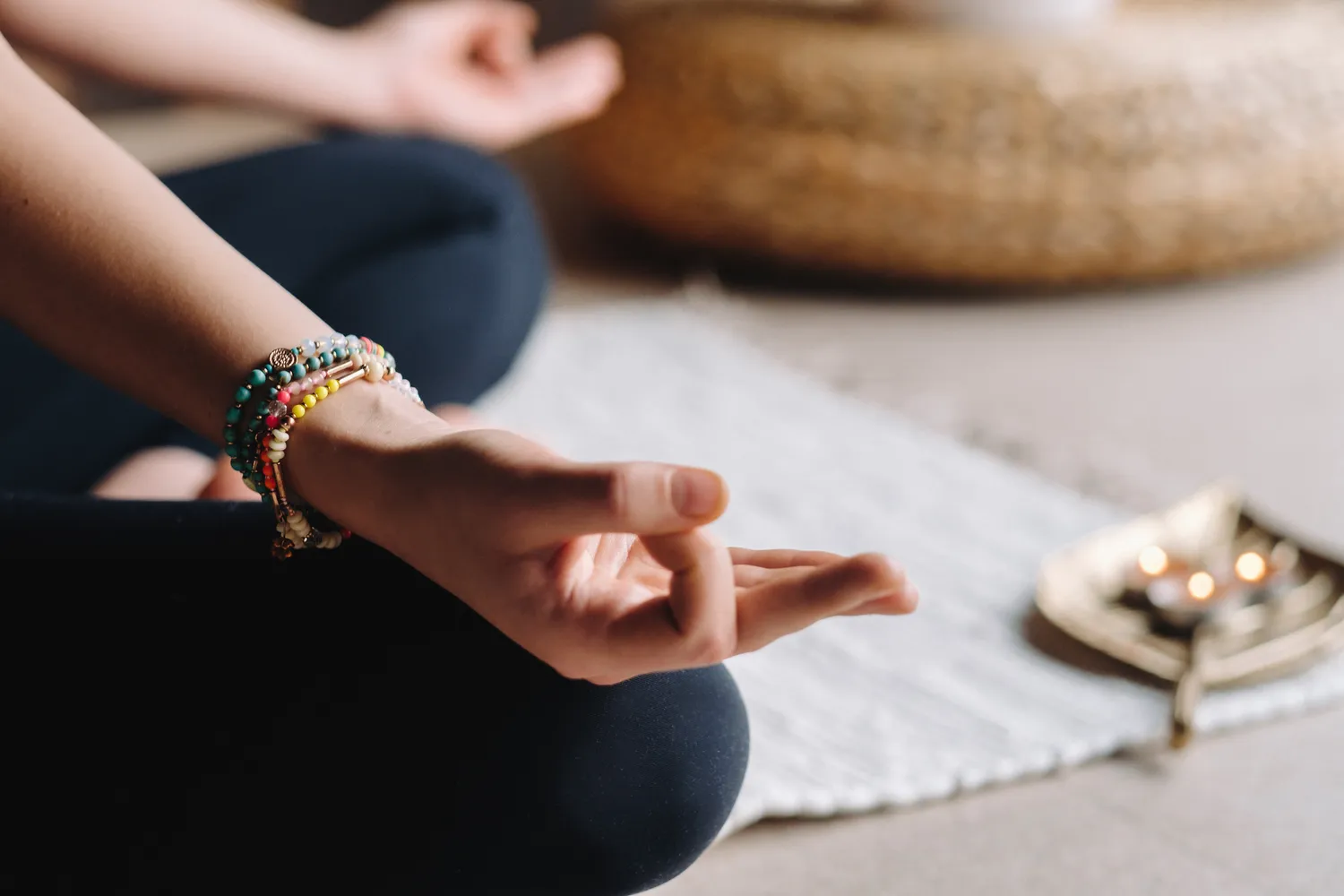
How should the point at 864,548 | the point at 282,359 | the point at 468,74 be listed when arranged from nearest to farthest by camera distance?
1. the point at 282,359
2. the point at 864,548
3. the point at 468,74

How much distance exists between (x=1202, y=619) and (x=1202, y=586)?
0.03m

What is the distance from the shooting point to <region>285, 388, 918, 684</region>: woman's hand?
376 millimetres

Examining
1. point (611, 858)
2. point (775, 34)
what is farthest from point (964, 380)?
point (611, 858)

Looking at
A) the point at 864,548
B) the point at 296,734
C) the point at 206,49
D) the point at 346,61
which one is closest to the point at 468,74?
the point at 346,61

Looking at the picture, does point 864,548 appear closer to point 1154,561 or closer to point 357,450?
point 1154,561

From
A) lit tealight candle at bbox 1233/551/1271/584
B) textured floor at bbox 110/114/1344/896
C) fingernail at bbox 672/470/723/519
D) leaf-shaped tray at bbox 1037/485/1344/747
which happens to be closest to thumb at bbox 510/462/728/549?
fingernail at bbox 672/470/723/519

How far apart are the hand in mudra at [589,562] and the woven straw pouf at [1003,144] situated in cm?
119

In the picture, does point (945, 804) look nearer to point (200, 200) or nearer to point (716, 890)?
point (716, 890)

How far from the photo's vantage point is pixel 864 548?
1.03m

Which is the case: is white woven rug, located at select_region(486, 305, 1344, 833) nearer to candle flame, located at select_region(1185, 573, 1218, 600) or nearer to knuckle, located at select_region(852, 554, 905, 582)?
candle flame, located at select_region(1185, 573, 1218, 600)

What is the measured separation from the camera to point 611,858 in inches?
19.1

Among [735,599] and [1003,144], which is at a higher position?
[735,599]

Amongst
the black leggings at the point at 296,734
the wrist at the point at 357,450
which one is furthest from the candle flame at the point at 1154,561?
the wrist at the point at 357,450

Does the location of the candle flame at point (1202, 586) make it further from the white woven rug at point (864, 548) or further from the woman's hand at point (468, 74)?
the woman's hand at point (468, 74)
